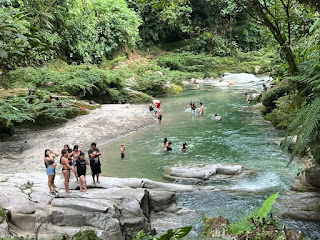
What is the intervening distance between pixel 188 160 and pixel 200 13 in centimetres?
4094

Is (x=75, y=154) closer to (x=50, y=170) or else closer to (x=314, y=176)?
(x=50, y=170)

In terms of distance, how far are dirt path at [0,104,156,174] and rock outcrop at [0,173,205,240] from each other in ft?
12.0

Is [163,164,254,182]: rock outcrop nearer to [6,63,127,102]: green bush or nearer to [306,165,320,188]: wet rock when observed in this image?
[306,165,320,188]: wet rock

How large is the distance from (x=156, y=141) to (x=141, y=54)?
98.7ft

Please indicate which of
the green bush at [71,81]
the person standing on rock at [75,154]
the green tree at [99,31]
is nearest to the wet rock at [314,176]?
the person standing on rock at [75,154]

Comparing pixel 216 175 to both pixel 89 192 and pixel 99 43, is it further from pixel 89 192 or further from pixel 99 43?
pixel 99 43

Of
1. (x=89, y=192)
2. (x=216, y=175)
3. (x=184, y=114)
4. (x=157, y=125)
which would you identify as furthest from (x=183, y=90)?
(x=89, y=192)

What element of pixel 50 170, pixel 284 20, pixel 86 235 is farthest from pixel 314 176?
pixel 50 170

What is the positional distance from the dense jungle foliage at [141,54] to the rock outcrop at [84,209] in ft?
7.23

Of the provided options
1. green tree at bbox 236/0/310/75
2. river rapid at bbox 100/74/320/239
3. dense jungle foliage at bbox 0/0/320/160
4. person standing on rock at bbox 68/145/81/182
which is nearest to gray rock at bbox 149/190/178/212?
river rapid at bbox 100/74/320/239

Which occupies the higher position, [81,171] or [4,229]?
[81,171]

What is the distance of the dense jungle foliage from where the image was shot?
154 inches

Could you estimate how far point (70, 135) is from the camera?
49.9ft

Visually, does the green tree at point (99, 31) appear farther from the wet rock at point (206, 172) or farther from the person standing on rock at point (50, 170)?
the person standing on rock at point (50, 170)
